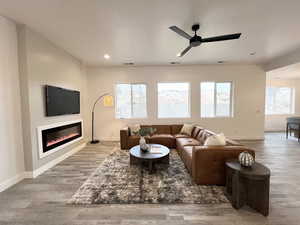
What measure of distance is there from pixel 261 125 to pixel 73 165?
654cm

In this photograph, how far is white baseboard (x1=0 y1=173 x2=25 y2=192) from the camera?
99.9 inches

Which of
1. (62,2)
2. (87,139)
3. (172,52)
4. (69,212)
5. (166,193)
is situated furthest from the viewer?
(87,139)

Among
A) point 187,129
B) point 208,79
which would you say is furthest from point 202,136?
point 208,79

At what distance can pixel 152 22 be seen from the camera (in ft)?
9.11

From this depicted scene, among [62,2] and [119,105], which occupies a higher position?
[62,2]

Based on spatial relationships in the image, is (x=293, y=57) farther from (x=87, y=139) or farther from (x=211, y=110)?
(x=87, y=139)

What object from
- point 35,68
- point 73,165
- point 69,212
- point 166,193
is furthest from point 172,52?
point 69,212

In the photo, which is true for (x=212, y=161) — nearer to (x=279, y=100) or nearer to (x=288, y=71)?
(x=288, y=71)

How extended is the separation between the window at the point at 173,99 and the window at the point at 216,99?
24.6 inches

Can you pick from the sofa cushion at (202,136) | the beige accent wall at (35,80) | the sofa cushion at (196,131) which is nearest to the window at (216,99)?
the sofa cushion at (196,131)

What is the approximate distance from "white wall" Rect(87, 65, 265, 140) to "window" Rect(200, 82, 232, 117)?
21 cm

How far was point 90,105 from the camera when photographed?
5934mm

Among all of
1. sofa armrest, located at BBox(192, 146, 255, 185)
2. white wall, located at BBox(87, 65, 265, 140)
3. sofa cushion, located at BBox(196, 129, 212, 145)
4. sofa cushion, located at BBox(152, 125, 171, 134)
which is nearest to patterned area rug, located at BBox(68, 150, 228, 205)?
sofa armrest, located at BBox(192, 146, 255, 185)

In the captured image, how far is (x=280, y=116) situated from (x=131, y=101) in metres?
7.40
